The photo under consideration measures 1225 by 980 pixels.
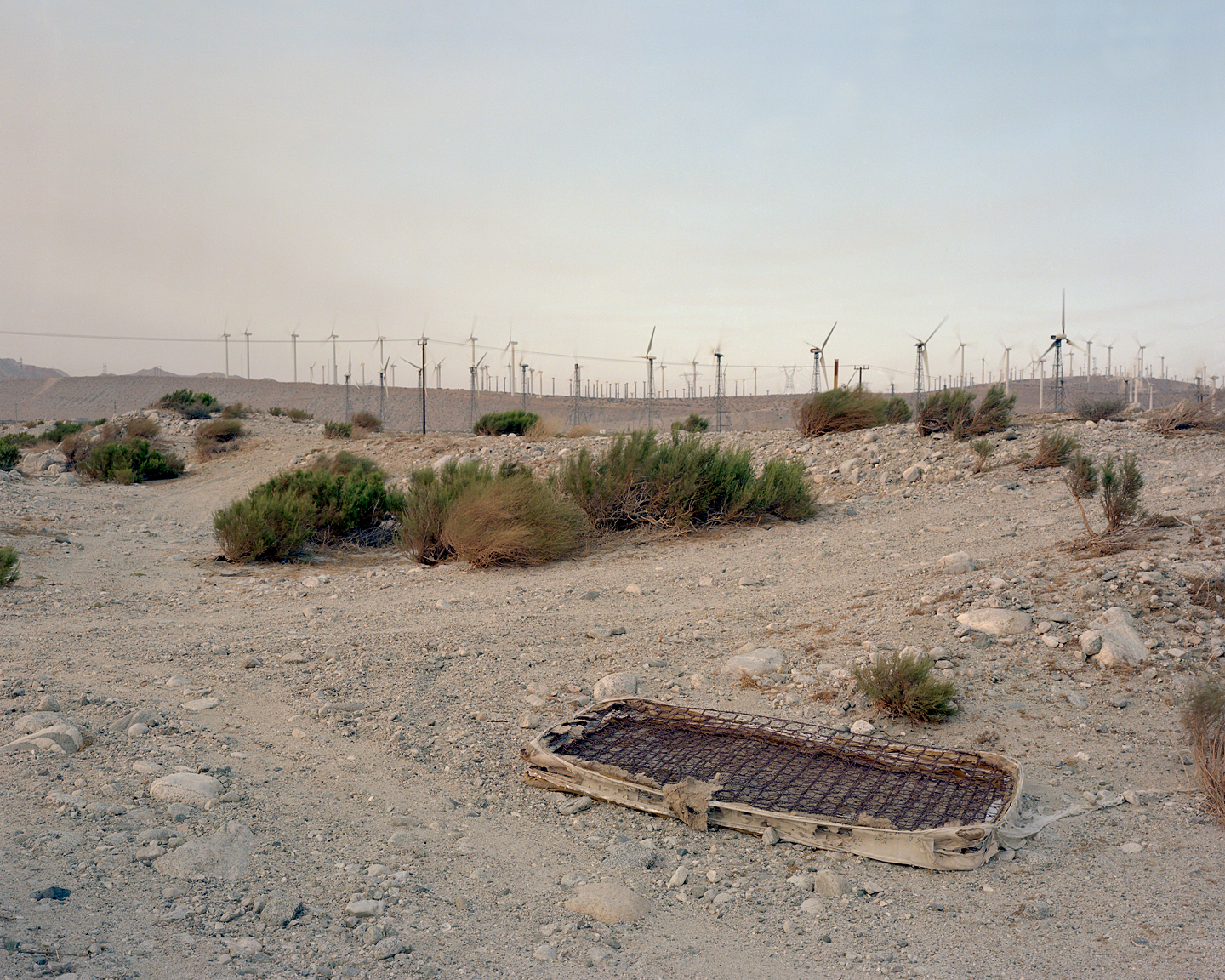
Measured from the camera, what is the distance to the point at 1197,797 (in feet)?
12.3

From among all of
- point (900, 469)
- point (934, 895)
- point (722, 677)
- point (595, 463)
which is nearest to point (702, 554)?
point (595, 463)

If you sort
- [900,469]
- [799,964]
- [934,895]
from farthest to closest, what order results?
[900,469], [934,895], [799,964]

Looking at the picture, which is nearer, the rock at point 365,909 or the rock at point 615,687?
the rock at point 365,909

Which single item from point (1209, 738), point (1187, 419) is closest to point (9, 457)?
point (1209, 738)

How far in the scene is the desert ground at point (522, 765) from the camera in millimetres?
2584

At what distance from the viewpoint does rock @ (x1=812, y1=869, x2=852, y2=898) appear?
9.93ft

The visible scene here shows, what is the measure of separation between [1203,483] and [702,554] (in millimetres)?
6862

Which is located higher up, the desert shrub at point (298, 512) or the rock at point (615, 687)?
the desert shrub at point (298, 512)

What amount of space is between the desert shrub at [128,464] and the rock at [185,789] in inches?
734

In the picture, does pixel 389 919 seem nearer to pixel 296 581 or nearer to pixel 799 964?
pixel 799 964

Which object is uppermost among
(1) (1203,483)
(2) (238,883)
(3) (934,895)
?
(1) (1203,483)

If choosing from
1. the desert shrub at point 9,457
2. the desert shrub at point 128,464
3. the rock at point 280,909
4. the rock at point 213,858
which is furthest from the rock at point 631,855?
the desert shrub at point 9,457

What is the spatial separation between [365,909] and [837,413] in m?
15.2

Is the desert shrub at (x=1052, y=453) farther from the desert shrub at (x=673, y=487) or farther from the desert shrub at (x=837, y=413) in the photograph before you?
the desert shrub at (x=837, y=413)
